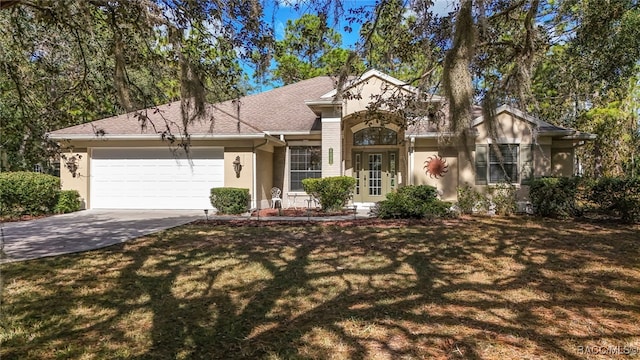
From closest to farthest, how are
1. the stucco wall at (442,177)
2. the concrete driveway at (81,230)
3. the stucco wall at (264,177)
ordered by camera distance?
1. the concrete driveway at (81,230)
2. the stucco wall at (264,177)
3. the stucco wall at (442,177)

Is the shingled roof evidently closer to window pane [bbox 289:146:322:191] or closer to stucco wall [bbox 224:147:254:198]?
stucco wall [bbox 224:147:254:198]

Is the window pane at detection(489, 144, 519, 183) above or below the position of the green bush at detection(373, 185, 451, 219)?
above

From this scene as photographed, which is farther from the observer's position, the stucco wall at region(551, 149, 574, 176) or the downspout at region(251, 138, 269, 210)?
the stucco wall at region(551, 149, 574, 176)

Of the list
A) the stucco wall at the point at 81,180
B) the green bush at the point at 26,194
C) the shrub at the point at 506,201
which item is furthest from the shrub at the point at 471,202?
the green bush at the point at 26,194

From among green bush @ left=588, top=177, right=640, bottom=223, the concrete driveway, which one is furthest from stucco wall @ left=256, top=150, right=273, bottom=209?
green bush @ left=588, top=177, right=640, bottom=223

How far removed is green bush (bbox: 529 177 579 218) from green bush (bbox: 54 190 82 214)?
15.4 meters

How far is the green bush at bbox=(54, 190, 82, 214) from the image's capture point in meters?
13.0

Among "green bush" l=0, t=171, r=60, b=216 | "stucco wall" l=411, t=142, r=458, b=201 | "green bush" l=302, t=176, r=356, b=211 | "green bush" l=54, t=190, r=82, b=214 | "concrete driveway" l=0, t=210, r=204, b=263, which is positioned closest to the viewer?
"concrete driveway" l=0, t=210, r=204, b=263

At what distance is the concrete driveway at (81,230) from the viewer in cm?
751

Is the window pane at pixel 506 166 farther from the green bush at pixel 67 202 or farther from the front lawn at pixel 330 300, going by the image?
the green bush at pixel 67 202

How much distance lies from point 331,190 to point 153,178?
256 inches

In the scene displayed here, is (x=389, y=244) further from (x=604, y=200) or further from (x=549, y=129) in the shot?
(x=549, y=129)

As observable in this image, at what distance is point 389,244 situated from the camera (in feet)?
25.8

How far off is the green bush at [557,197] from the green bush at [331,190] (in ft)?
19.5
